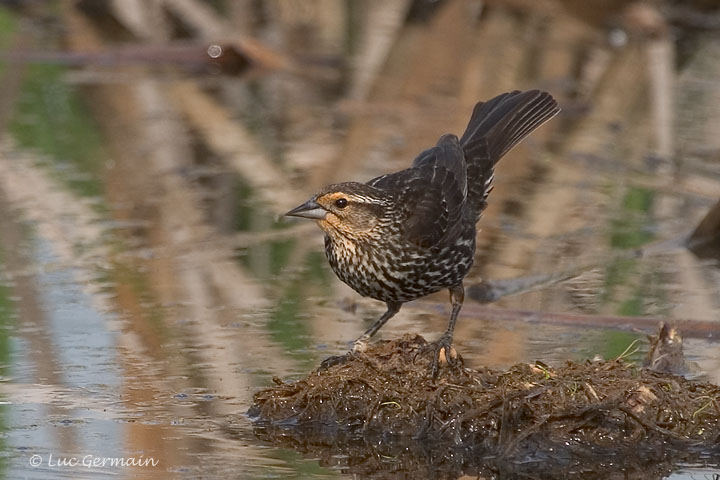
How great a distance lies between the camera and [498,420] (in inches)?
203

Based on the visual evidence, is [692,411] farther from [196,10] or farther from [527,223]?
[196,10]

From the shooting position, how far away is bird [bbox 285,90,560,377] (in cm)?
560

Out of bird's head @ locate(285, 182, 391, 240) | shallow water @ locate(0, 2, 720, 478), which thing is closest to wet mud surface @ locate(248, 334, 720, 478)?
shallow water @ locate(0, 2, 720, 478)

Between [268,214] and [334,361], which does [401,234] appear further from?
[268,214]

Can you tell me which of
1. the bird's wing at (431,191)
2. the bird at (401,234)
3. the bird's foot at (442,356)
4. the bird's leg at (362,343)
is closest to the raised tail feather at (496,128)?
the bird's wing at (431,191)

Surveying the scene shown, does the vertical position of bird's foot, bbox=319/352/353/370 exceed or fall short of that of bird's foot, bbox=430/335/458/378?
it falls short

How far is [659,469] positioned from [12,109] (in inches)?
272

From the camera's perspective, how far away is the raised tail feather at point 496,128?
6.85 metres

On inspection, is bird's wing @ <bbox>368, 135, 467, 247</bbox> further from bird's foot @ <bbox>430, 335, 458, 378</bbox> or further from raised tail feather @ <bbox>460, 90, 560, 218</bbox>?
bird's foot @ <bbox>430, 335, 458, 378</bbox>

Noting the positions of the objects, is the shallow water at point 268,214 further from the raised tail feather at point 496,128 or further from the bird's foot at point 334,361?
the raised tail feather at point 496,128

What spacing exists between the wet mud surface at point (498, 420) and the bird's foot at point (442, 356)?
0.08ft

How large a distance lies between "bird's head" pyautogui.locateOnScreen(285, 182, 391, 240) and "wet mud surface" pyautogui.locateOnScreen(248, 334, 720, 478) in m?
0.54

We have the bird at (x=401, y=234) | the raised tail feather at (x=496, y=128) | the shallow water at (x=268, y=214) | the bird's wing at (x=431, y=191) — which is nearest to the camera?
the shallow water at (x=268, y=214)

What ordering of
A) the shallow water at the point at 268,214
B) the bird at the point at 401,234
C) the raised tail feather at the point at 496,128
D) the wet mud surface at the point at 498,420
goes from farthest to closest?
the raised tail feather at the point at 496,128 → the bird at the point at 401,234 → the shallow water at the point at 268,214 → the wet mud surface at the point at 498,420
